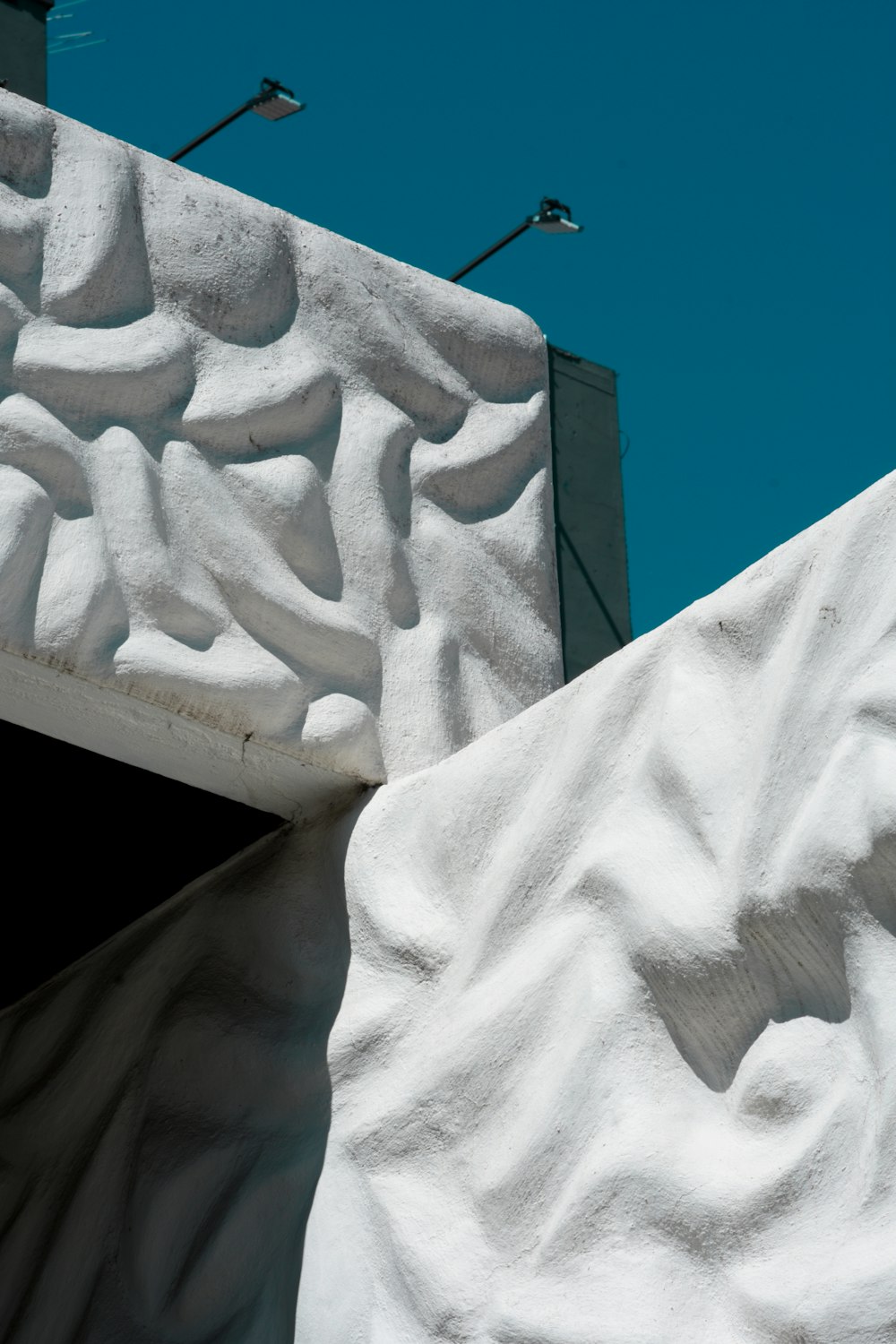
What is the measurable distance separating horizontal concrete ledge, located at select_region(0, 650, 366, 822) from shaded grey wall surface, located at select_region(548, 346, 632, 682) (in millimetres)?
1921

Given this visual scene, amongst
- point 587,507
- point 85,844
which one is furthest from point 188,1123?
A: point 587,507

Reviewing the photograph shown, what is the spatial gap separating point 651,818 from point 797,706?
0.21 meters

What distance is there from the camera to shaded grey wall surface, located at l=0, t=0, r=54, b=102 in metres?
3.94

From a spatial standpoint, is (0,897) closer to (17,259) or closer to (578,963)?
(17,259)

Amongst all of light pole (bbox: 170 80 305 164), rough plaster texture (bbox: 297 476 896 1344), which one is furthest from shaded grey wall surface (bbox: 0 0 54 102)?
rough plaster texture (bbox: 297 476 896 1344)

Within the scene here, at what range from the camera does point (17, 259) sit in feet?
7.34

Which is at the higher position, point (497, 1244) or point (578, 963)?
point (578, 963)

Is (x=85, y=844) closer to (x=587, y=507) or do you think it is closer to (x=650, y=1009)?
(x=650, y=1009)

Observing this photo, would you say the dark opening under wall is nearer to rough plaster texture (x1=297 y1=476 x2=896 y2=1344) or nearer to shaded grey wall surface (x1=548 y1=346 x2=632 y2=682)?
rough plaster texture (x1=297 y1=476 x2=896 y2=1344)

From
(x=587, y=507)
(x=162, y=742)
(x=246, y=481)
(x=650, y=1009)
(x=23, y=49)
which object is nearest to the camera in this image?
(x=650, y=1009)

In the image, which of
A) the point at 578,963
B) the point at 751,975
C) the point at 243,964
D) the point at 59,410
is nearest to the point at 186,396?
the point at 59,410

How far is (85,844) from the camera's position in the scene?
282 centimetres

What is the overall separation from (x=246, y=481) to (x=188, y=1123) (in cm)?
77

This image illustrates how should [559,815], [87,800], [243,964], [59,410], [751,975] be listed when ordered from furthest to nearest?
1. [87,800]
2. [243,964]
3. [59,410]
4. [559,815]
5. [751,975]
